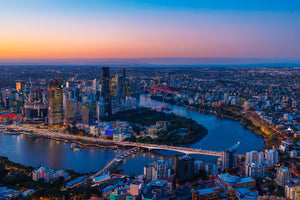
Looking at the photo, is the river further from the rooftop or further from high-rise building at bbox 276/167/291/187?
high-rise building at bbox 276/167/291/187

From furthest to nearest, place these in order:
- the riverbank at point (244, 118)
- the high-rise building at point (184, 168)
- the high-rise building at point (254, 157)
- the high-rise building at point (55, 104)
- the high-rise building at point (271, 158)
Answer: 1. the high-rise building at point (55, 104)
2. the riverbank at point (244, 118)
3. the high-rise building at point (271, 158)
4. the high-rise building at point (254, 157)
5. the high-rise building at point (184, 168)

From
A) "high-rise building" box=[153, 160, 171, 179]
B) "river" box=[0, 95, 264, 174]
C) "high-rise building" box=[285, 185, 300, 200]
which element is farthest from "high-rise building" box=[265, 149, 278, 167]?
"high-rise building" box=[153, 160, 171, 179]

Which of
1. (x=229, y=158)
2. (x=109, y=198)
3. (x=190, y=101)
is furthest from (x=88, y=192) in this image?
(x=190, y=101)

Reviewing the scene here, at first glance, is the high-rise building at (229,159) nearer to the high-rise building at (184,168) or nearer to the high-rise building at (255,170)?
the high-rise building at (255,170)

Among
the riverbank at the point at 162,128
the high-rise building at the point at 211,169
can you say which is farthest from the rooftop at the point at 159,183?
the riverbank at the point at 162,128

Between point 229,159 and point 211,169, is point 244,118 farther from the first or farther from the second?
point 211,169

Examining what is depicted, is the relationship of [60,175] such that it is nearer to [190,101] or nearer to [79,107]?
[79,107]
